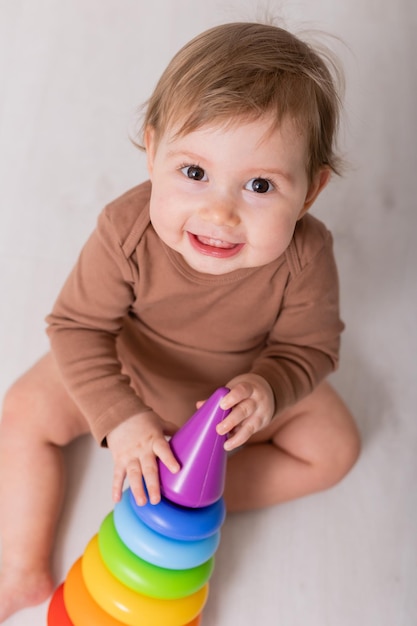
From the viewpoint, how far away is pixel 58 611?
2.99ft

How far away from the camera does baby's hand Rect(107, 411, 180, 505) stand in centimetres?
86

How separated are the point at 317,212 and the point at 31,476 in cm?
62

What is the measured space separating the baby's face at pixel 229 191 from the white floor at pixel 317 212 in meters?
0.36

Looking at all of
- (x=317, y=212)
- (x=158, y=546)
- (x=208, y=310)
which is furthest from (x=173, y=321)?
(x=317, y=212)

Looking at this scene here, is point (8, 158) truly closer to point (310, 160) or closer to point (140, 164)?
point (140, 164)

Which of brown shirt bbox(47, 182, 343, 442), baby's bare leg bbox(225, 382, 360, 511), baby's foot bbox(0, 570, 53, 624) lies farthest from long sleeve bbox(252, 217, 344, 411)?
baby's foot bbox(0, 570, 53, 624)

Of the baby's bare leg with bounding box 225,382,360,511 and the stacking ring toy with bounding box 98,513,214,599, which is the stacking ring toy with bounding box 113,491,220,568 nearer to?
the stacking ring toy with bounding box 98,513,214,599

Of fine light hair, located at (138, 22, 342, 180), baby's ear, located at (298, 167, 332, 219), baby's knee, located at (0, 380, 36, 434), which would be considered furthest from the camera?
baby's knee, located at (0, 380, 36, 434)

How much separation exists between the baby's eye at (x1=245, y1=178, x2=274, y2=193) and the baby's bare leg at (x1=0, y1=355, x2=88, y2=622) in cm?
37

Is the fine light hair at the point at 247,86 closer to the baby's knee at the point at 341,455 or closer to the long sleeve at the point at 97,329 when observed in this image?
the long sleeve at the point at 97,329

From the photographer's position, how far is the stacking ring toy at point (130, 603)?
865 millimetres

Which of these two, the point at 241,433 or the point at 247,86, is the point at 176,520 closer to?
the point at 241,433

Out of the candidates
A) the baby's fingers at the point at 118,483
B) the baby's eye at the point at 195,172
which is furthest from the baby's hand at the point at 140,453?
the baby's eye at the point at 195,172

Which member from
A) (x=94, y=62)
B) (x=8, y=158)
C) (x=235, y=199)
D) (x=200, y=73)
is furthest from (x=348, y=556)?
(x=94, y=62)
